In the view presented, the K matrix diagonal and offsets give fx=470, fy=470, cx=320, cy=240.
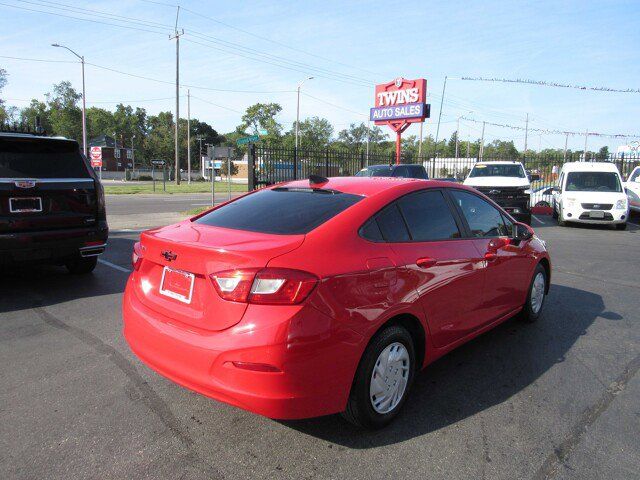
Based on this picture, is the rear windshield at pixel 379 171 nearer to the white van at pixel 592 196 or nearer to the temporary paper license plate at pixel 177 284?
the white van at pixel 592 196

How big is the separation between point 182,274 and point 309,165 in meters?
15.8

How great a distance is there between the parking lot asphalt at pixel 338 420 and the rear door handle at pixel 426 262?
98cm

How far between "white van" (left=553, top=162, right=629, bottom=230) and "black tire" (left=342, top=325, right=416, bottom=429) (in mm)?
13000

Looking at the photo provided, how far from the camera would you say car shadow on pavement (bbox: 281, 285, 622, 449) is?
293cm

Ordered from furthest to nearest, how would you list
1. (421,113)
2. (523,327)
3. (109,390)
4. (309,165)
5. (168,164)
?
(168,164)
(421,113)
(309,165)
(523,327)
(109,390)

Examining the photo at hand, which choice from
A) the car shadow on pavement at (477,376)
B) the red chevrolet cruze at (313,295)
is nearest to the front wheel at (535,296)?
the car shadow on pavement at (477,376)

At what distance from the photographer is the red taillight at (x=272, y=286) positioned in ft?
7.93

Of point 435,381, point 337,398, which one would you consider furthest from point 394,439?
point 435,381

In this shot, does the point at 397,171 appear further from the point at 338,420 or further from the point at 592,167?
the point at 338,420

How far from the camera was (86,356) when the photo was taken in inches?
156

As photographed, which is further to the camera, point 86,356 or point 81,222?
point 81,222

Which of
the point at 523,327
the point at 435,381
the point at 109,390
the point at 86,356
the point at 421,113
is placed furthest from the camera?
the point at 421,113

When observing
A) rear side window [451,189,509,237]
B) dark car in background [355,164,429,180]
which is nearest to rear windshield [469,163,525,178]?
dark car in background [355,164,429,180]

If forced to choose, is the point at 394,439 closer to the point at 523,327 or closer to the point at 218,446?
the point at 218,446
